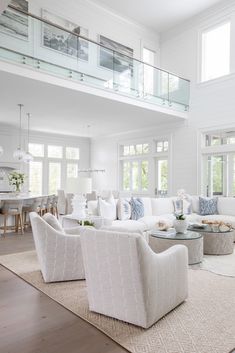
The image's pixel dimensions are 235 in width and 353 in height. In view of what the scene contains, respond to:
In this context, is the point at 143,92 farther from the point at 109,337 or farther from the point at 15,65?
the point at 109,337

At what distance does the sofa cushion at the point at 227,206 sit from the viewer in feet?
22.3

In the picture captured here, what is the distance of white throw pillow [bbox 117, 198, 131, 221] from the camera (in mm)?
5898

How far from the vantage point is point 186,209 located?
6.95 meters

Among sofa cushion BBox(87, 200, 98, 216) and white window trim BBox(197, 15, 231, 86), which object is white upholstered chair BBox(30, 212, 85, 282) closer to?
sofa cushion BBox(87, 200, 98, 216)

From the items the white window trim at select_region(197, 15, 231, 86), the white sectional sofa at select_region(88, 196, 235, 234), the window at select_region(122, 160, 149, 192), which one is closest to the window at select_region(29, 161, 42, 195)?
the window at select_region(122, 160, 149, 192)

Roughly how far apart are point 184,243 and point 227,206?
10.3 ft

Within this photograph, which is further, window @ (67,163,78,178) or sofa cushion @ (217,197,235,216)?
window @ (67,163,78,178)

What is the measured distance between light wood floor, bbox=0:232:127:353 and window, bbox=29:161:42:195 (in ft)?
27.9

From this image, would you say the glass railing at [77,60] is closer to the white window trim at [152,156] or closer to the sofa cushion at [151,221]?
the white window trim at [152,156]

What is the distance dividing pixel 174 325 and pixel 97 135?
34.4 feet

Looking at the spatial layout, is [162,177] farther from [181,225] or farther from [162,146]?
[181,225]

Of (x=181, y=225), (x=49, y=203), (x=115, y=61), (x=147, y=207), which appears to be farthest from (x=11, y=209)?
(x=115, y=61)

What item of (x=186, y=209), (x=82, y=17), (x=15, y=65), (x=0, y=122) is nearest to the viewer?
(x=15, y=65)

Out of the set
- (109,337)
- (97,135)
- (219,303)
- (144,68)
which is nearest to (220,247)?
(219,303)
